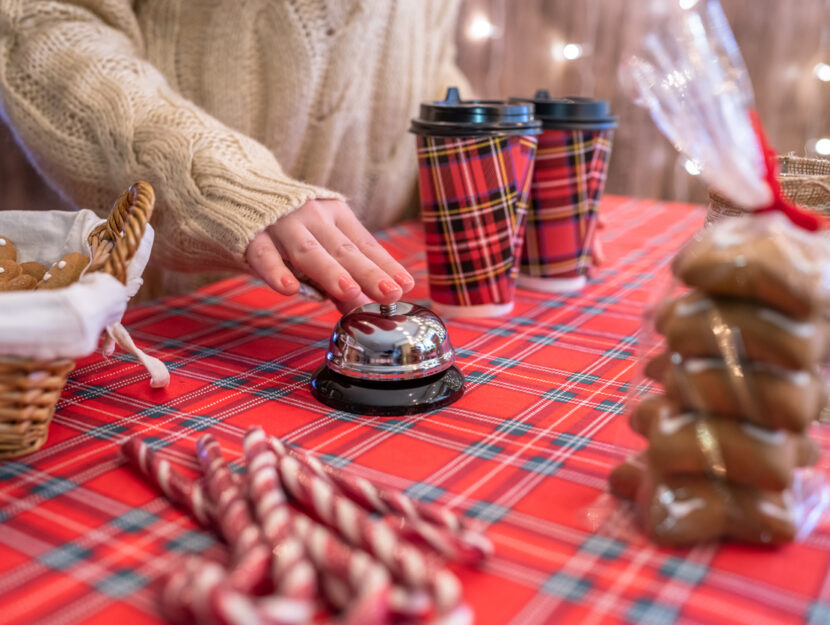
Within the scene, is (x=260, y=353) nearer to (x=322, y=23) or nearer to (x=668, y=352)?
(x=668, y=352)

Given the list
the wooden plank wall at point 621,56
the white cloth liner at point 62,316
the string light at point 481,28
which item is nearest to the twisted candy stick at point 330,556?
the white cloth liner at point 62,316

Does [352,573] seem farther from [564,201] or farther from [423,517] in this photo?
[564,201]

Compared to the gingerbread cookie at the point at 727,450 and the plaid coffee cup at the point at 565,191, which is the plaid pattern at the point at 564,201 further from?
the gingerbread cookie at the point at 727,450

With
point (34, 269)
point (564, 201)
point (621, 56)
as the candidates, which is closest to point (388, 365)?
point (34, 269)

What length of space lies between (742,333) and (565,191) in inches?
25.0

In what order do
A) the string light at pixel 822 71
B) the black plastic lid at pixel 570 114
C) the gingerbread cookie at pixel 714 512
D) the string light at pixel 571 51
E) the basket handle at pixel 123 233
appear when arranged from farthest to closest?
the string light at pixel 571 51 → the string light at pixel 822 71 → the black plastic lid at pixel 570 114 → the basket handle at pixel 123 233 → the gingerbread cookie at pixel 714 512

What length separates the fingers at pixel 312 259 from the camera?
2.56ft

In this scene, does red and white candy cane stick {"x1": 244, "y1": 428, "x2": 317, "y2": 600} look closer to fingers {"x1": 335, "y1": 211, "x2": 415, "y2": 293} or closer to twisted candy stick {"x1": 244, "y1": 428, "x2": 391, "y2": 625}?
twisted candy stick {"x1": 244, "y1": 428, "x2": 391, "y2": 625}

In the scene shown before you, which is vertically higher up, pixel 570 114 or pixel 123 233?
pixel 570 114

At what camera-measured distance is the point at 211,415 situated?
67cm

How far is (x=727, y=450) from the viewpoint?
1.44 ft

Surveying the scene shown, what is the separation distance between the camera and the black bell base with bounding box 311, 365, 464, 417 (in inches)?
26.4

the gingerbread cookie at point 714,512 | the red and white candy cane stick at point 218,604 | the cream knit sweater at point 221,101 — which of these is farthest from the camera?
the cream knit sweater at point 221,101

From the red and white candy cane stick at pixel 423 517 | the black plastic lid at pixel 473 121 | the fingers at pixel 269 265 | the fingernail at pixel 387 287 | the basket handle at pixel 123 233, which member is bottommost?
the red and white candy cane stick at pixel 423 517
